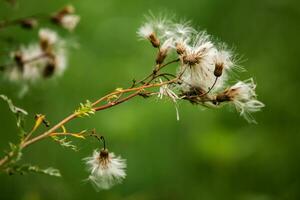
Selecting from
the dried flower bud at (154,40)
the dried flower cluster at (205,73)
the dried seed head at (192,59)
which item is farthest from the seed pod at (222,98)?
the dried flower bud at (154,40)

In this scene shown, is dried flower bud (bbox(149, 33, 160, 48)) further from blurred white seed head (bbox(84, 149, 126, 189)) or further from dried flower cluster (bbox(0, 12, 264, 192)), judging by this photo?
blurred white seed head (bbox(84, 149, 126, 189))

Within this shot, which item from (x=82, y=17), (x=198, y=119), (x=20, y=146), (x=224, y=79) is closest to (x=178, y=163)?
(x=198, y=119)

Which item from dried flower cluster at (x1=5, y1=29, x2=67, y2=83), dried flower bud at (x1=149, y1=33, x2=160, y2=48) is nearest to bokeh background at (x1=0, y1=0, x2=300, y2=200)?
dried flower cluster at (x1=5, y1=29, x2=67, y2=83)

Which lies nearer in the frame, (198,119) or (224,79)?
(224,79)

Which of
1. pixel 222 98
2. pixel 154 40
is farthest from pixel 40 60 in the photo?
pixel 222 98

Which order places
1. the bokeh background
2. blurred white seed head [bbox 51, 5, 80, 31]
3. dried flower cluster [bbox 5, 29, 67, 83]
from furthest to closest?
1. the bokeh background
2. blurred white seed head [bbox 51, 5, 80, 31]
3. dried flower cluster [bbox 5, 29, 67, 83]

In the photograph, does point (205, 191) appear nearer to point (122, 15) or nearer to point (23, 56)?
point (23, 56)
